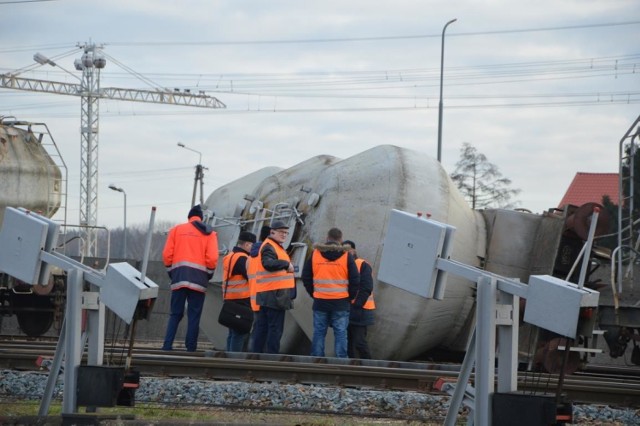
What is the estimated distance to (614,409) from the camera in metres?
9.25

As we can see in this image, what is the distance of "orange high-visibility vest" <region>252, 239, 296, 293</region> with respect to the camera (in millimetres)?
13148

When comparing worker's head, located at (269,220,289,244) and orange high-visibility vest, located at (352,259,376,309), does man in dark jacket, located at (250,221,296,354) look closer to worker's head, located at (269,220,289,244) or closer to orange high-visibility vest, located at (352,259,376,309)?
worker's head, located at (269,220,289,244)

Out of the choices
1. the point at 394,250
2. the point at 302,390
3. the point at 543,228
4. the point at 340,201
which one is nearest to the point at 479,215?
the point at 543,228

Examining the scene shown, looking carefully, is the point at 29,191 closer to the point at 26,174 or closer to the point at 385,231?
the point at 26,174

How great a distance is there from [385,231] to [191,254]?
2.52 meters

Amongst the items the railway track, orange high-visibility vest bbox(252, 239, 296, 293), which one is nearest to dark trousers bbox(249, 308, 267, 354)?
orange high-visibility vest bbox(252, 239, 296, 293)

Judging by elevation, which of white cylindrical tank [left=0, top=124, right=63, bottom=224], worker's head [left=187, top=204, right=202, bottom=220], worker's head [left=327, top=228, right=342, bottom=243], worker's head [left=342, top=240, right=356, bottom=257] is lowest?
worker's head [left=342, top=240, right=356, bottom=257]

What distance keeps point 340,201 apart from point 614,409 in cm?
579

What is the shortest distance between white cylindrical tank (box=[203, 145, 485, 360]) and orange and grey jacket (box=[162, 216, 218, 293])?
51.6 inches

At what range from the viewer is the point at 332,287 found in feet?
43.9

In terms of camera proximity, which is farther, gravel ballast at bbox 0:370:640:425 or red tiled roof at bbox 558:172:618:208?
red tiled roof at bbox 558:172:618:208

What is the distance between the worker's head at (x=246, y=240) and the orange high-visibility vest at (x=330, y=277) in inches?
45.0

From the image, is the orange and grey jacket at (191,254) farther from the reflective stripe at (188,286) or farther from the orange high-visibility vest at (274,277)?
the orange high-visibility vest at (274,277)

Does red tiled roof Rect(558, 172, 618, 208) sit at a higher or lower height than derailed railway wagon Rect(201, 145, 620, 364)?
higher
